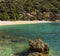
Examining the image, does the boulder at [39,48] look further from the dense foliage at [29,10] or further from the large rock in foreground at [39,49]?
the dense foliage at [29,10]

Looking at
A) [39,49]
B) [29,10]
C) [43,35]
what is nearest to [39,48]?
[39,49]

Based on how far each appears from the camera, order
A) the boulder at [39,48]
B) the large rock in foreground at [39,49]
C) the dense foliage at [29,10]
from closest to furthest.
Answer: the large rock in foreground at [39,49], the boulder at [39,48], the dense foliage at [29,10]

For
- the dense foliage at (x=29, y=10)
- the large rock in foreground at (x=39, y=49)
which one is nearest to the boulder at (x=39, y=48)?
the large rock in foreground at (x=39, y=49)

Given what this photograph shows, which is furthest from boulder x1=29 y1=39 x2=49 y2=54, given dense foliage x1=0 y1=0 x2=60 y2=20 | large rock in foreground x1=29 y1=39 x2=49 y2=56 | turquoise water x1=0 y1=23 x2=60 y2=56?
dense foliage x1=0 y1=0 x2=60 y2=20

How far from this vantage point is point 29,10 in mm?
114438

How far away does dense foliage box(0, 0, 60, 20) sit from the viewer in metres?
107

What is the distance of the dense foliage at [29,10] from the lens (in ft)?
352

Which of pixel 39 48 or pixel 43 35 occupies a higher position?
pixel 39 48

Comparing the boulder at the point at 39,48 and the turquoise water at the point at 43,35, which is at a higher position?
the boulder at the point at 39,48

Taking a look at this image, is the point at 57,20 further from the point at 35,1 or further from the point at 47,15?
the point at 35,1

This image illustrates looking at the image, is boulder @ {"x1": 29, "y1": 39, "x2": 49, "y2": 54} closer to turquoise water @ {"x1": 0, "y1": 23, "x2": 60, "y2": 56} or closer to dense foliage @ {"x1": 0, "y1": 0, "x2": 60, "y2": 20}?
turquoise water @ {"x1": 0, "y1": 23, "x2": 60, "y2": 56}

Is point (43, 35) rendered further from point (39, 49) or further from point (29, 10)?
point (29, 10)

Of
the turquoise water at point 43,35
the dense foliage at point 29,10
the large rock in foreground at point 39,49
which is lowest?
the dense foliage at point 29,10

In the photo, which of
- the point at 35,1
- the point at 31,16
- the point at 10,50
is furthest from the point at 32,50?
the point at 35,1
